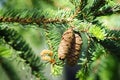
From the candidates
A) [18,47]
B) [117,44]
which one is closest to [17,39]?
[18,47]

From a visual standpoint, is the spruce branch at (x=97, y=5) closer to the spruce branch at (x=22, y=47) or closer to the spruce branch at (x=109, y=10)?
the spruce branch at (x=109, y=10)

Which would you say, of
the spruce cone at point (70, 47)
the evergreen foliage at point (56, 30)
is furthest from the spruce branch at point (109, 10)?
the spruce cone at point (70, 47)

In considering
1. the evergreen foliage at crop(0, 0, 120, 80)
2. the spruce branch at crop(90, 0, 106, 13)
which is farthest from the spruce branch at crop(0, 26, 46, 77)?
the spruce branch at crop(90, 0, 106, 13)

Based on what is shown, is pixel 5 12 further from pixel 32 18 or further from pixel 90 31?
pixel 90 31

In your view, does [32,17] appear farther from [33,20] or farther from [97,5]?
[97,5]

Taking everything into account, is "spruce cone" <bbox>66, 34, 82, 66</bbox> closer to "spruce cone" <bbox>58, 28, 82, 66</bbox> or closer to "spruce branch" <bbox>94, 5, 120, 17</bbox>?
"spruce cone" <bbox>58, 28, 82, 66</bbox>

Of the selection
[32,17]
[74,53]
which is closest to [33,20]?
[32,17]
